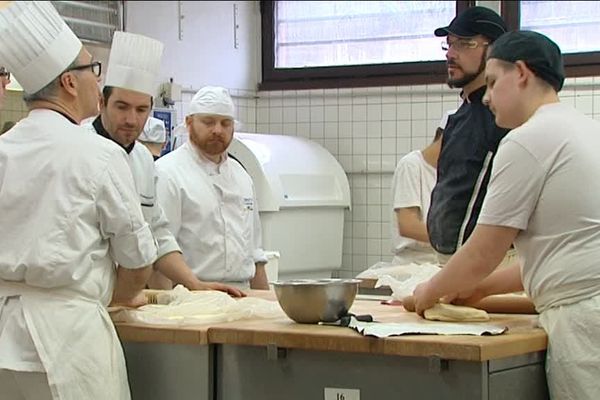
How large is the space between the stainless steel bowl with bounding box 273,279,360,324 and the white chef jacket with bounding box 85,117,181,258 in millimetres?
944

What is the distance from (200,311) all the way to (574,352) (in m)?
1.00

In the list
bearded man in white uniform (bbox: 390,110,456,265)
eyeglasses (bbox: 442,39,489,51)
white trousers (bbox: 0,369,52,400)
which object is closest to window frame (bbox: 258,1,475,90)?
bearded man in white uniform (bbox: 390,110,456,265)

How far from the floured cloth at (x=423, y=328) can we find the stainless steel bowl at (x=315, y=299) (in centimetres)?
5

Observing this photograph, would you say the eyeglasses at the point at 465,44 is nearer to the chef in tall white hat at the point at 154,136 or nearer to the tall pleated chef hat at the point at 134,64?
the tall pleated chef hat at the point at 134,64

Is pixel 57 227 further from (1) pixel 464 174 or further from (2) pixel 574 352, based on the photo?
(1) pixel 464 174

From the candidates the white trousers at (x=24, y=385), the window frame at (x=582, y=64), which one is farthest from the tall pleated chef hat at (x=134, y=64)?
the window frame at (x=582, y=64)

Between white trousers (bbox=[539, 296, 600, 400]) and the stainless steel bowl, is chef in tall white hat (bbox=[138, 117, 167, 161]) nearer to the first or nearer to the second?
the stainless steel bowl

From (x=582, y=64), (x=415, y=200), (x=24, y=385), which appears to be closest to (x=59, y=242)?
(x=24, y=385)

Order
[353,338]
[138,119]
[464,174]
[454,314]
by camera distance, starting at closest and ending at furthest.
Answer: [353,338] < [454,314] < [464,174] < [138,119]

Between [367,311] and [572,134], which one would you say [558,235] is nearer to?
[572,134]

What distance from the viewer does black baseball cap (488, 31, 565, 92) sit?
239 cm

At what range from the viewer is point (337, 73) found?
621 cm

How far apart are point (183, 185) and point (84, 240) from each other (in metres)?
1.64

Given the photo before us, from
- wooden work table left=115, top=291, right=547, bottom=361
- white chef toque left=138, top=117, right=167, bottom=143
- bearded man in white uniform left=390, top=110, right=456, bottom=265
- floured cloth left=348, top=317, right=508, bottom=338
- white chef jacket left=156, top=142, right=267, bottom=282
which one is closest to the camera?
wooden work table left=115, top=291, right=547, bottom=361
